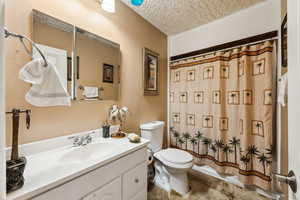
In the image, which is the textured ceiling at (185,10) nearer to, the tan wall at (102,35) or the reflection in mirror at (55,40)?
the tan wall at (102,35)

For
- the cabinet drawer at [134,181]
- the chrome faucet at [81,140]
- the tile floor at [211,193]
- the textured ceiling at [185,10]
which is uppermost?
the textured ceiling at [185,10]

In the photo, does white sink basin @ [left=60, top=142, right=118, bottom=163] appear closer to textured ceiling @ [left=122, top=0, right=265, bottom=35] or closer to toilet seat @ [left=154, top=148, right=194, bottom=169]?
toilet seat @ [left=154, top=148, right=194, bottom=169]

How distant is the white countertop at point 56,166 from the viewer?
0.57 m

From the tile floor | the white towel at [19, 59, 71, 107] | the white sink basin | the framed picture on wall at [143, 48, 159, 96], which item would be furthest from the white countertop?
the framed picture on wall at [143, 48, 159, 96]

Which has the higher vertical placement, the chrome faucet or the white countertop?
the chrome faucet

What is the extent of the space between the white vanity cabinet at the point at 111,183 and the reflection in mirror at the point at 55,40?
748 mm

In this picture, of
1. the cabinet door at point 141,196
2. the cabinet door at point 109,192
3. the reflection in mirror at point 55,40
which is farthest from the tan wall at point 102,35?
the cabinet door at point 141,196

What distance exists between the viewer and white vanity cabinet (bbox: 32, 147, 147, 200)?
2.19 feet

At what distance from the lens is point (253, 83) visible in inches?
58.5

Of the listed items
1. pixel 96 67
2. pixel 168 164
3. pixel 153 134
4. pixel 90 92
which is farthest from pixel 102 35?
pixel 168 164

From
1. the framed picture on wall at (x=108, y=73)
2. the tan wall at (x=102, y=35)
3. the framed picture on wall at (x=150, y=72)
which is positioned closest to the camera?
the tan wall at (x=102, y=35)

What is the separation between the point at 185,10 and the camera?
5.38 feet

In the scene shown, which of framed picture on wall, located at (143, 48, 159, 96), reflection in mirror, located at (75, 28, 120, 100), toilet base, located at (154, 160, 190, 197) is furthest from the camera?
framed picture on wall, located at (143, 48, 159, 96)

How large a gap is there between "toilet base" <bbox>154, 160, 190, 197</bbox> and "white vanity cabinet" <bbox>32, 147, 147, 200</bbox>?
45 centimetres
